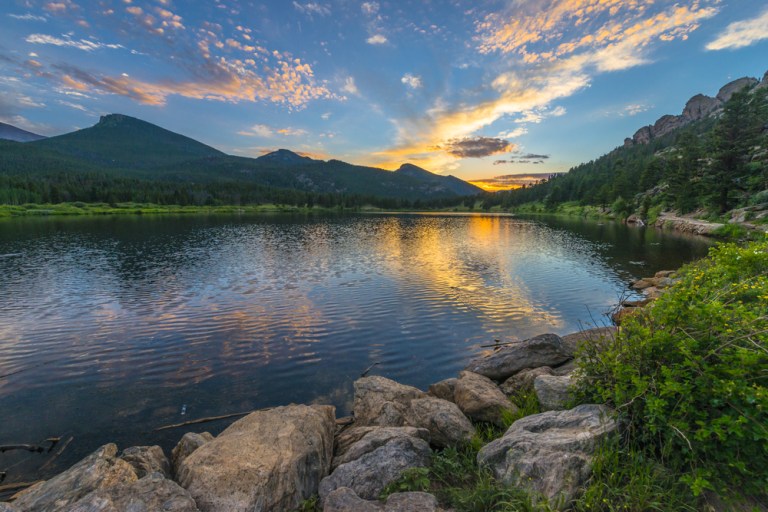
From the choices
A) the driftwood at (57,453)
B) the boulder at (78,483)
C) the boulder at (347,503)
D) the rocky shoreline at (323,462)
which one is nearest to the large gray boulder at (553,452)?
the rocky shoreline at (323,462)

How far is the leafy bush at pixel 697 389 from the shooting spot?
546cm

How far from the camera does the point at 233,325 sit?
22.6 m

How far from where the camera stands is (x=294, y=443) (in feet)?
27.6

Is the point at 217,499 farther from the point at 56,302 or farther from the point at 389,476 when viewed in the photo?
the point at 56,302

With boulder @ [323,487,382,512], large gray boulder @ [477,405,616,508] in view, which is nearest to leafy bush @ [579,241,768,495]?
large gray boulder @ [477,405,616,508]

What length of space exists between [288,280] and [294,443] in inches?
1109

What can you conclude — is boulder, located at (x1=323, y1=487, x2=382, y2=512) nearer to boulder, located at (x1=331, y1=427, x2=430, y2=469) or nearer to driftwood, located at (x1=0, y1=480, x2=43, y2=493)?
boulder, located at (x1=331, y1=427, x2=430, y2=469)

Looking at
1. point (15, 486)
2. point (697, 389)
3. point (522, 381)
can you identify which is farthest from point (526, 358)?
point (15, 486)

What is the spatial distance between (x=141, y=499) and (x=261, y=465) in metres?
2.16

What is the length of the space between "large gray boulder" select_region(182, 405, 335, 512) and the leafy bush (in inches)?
273

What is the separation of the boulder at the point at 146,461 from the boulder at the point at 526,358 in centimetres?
1149

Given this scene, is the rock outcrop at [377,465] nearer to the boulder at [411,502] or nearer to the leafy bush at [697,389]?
the boulder at [411,502]

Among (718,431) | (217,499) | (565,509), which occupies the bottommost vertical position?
(217,499)

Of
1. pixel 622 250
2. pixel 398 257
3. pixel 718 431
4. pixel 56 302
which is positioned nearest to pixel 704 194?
pixel 622 250
